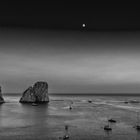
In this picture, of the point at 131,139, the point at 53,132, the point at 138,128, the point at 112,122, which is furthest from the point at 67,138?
the point at 112,122

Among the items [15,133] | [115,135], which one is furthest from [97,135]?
[15,133]

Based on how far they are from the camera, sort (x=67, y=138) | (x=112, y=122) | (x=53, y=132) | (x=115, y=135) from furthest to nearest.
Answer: (x=112, y=122) < (x=53, y=132) < (x=115, y=135) < (x=67, y=138)

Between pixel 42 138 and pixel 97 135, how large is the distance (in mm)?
19565

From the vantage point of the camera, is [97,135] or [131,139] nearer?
[131,139]

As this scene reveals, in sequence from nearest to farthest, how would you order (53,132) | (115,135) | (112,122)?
(115,135) < (53,132) < (112,122)

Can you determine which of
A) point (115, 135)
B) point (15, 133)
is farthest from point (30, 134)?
point (115, 135)

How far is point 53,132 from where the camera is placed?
3162 inches

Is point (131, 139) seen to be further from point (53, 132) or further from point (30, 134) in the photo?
point (30, 134)

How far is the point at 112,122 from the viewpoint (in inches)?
4075

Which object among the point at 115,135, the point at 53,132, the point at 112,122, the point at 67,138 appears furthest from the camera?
the point at 112,122

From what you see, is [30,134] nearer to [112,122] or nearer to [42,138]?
[42,138]

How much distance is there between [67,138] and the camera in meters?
67.8

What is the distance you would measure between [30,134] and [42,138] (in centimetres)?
737

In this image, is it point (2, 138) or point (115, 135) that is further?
point (115, 135)
